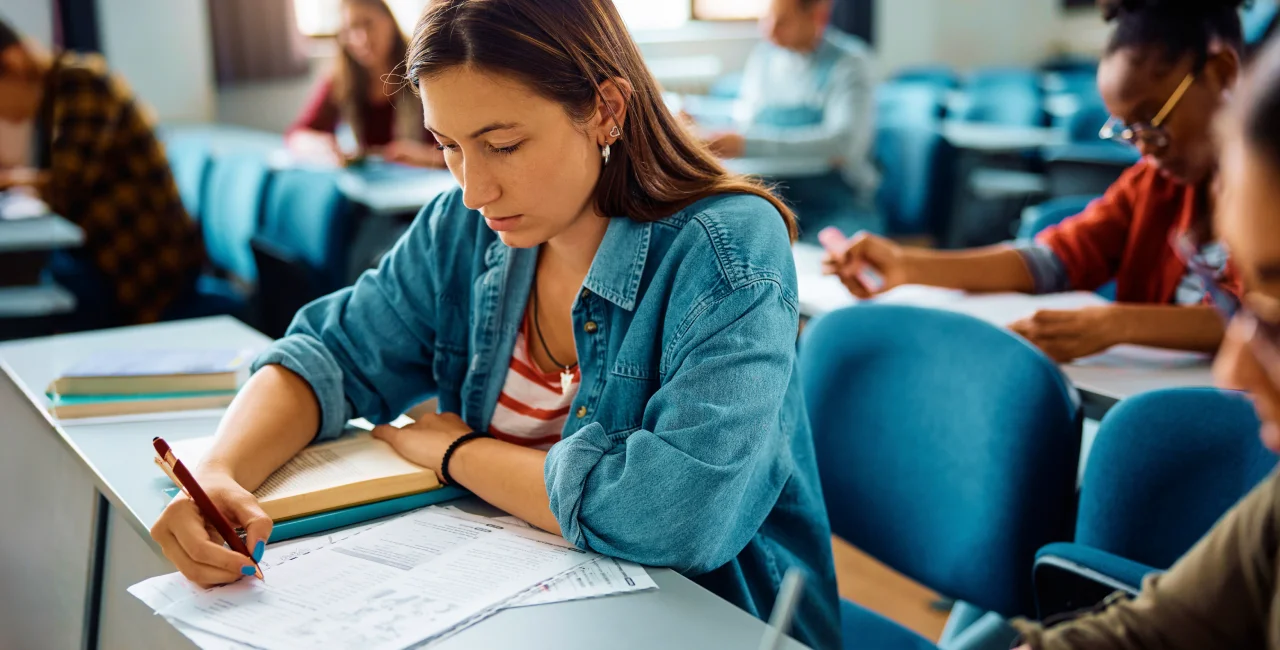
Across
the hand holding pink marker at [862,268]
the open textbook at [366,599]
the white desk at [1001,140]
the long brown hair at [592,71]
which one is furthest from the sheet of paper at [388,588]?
the white desk at [1001,140]

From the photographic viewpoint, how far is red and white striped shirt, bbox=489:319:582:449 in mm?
1252

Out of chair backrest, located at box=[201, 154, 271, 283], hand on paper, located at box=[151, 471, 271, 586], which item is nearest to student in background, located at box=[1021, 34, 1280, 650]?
hand on paper, located at box=[151, 471, 271, 586]

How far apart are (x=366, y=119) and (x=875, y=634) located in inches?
131

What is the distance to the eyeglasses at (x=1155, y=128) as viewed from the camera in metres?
1.68

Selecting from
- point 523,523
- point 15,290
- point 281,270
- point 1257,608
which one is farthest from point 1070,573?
point 15,290

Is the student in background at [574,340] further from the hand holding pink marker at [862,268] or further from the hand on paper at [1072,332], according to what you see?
the hand holding pink marker at [862,268]

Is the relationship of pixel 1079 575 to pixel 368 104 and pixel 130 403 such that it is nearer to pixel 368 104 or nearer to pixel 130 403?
pixel 130 403

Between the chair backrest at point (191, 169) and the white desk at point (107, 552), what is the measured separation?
221 centimetres

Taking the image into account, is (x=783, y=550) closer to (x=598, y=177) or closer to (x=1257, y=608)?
(x=598, y=177)

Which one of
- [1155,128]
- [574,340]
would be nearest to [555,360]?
[574,340]

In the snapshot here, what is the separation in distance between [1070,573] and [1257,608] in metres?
0.50

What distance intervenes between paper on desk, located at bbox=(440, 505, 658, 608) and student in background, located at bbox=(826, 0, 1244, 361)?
0.95 m

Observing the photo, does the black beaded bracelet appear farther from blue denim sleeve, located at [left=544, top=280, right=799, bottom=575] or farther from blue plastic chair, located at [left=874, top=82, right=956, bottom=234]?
blue plastic chair, located at [left=874, top=82, right=956, bottom=234]

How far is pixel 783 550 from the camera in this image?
3.93 feet
